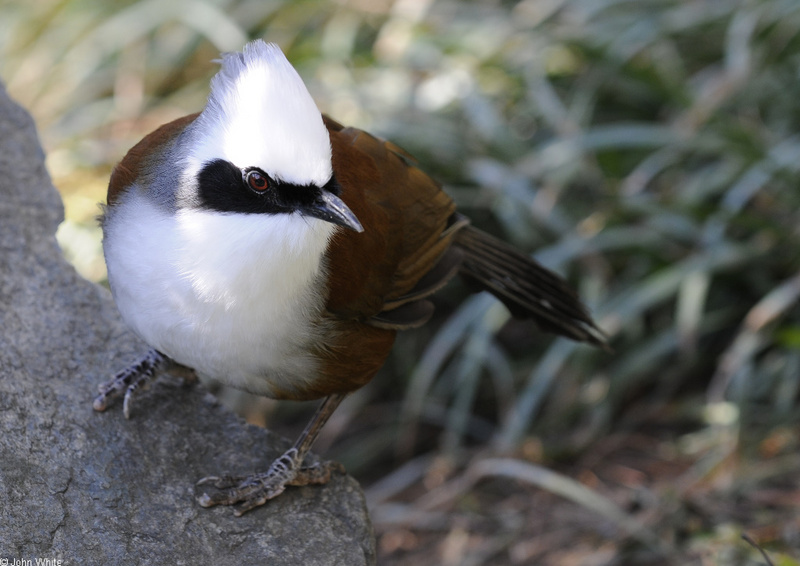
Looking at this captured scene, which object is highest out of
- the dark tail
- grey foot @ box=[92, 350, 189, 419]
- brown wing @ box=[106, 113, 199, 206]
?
brown wing @ box=[106, 113, 199, 206]

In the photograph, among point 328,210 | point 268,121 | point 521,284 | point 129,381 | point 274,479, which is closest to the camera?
point 268,121

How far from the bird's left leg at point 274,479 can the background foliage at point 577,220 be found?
4.91 ft

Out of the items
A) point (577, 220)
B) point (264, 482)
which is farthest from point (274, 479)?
point (577, 220)

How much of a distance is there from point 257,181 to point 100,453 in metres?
0.94

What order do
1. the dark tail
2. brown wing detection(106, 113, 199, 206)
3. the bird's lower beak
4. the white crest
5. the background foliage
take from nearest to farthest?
the white crest, the bird's lower beak, brown wing detection(106, 113, 199, 206), the dark tail, the background foliage

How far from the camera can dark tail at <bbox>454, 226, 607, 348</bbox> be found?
3260 millimetres

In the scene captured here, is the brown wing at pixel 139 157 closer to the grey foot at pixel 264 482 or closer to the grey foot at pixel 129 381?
the grey foot at pixel 129 381

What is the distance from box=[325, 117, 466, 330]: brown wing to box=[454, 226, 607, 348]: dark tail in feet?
0.54

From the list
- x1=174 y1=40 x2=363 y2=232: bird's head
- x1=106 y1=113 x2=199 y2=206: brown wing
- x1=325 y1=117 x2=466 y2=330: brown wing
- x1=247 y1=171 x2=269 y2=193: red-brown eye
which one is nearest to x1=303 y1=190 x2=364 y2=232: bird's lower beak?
x1=174 y1=40 x2=363 y2=232: bird's head

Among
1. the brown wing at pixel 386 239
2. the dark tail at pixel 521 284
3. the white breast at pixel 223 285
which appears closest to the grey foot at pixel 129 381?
the white breast at pixel 223 285

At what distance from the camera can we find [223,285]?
2238mm

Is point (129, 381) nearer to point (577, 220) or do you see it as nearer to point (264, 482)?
point (264, 482)

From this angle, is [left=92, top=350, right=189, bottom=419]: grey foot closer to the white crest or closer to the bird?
the bird

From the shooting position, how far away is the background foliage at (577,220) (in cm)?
418
